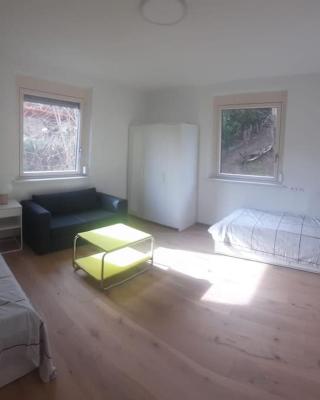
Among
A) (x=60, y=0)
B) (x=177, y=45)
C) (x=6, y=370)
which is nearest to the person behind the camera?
(x=6, y=370)

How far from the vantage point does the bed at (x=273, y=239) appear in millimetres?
3049

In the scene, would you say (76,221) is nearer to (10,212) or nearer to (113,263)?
(10,212)

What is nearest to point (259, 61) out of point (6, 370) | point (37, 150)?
point (37, 150)

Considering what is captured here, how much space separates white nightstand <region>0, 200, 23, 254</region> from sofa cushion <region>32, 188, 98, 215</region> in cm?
38

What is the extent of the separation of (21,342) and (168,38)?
275 cm

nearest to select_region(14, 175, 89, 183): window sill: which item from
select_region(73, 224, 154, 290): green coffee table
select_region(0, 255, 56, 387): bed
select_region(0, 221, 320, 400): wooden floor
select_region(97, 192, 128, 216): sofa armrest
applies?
select_region(97, 192, 128, 216): sofa armrest

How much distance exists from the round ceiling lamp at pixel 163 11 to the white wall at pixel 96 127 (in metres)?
2.14

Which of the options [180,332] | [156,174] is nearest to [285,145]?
[156,174]

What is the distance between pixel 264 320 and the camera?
2.23 metres

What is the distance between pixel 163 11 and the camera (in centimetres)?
215

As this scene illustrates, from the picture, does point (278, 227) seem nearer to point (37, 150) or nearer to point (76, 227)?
point (76, 227)

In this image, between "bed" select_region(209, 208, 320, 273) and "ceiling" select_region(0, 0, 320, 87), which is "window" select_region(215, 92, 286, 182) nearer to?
"ceiling" select_region(0, 0, 320, 87)

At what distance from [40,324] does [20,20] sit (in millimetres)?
2468

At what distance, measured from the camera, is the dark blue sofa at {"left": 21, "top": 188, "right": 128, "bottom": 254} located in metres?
3.33
